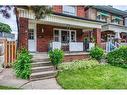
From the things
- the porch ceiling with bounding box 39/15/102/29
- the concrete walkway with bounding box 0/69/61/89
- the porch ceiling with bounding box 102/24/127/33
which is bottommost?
the concrete walkway with bounding box 0/69/61/89

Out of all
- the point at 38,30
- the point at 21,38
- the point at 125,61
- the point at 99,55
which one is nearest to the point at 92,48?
the point at 99,55

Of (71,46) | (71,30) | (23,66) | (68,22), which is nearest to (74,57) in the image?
(71,46)

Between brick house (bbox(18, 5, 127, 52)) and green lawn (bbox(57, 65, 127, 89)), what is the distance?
321 cm

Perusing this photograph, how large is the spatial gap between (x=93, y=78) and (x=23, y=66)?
322 centimetres

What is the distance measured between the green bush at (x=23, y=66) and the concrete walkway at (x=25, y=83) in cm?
29

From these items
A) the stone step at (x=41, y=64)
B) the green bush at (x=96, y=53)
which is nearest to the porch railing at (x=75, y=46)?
the green bush at (x=96, y=53)

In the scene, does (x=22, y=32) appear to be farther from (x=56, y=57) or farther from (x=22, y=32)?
(x=56, y=57)

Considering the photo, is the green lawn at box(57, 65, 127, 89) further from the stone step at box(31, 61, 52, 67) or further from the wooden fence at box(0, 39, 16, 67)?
the wooden fence at box(0, 39, 16, 67)

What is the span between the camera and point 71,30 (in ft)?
64.5

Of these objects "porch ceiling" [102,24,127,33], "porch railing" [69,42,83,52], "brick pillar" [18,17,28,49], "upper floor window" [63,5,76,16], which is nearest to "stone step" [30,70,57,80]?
"brick pillar" [18,17,28,49]

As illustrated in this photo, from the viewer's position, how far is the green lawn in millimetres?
10461

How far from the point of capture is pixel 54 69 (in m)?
12.6

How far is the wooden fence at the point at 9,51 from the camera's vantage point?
40.9ft

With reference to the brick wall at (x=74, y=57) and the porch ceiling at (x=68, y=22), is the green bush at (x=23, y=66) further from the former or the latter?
the brick wall at (x=74, y=57)
